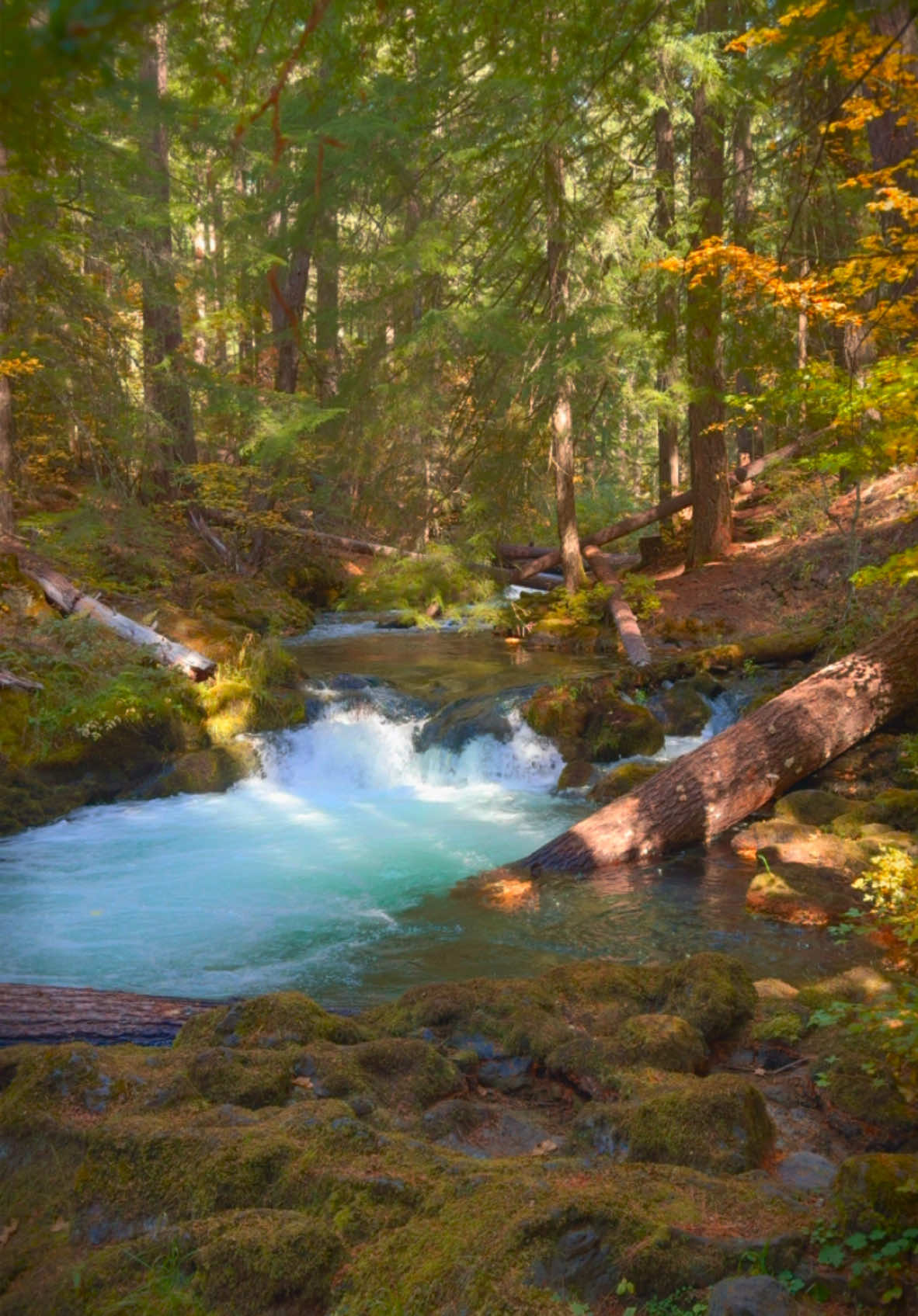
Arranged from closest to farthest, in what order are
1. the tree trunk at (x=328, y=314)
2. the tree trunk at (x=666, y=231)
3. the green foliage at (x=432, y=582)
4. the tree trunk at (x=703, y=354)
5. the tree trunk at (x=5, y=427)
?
the tree trunk at (x=703, y=354) < the tree trunk at (x=5, y=427) < the tree trunk at (x=666, y=231) < the green foliage at (x=432, y=582) < the tree trunk at (x=328, y=314)

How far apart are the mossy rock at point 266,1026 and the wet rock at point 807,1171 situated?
1.92 meters

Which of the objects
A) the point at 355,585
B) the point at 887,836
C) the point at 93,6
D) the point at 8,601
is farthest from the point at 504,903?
the point at 355,585

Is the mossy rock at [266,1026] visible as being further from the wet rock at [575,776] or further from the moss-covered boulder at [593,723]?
the moss-covered boulder at [593,723]

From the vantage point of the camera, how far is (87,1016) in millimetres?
4570

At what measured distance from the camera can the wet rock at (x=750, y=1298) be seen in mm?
2326

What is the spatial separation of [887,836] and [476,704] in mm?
5591

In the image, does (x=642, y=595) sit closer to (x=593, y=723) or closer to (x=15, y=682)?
(x=593, y=723)

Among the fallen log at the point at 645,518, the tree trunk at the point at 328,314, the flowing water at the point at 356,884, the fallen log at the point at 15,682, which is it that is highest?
the tree trunk at the point at 328,314

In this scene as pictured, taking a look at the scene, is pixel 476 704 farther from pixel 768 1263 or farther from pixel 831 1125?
pixel 768 1263

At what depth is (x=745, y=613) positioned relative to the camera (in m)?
14.5

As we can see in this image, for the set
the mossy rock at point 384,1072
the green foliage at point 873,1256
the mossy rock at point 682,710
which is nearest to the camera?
the green foliage at point 873,1256

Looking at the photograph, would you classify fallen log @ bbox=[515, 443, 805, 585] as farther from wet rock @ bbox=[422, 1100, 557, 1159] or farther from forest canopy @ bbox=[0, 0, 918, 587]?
wet rock @ bbox=[422, 1100, 557, 1159]

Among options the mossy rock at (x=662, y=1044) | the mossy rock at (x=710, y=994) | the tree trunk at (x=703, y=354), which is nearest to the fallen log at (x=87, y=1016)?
the mossy rock at (x=662, y=1044)

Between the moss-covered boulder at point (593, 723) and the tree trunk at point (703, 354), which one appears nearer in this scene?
the tree trunk at point (703, 354)
